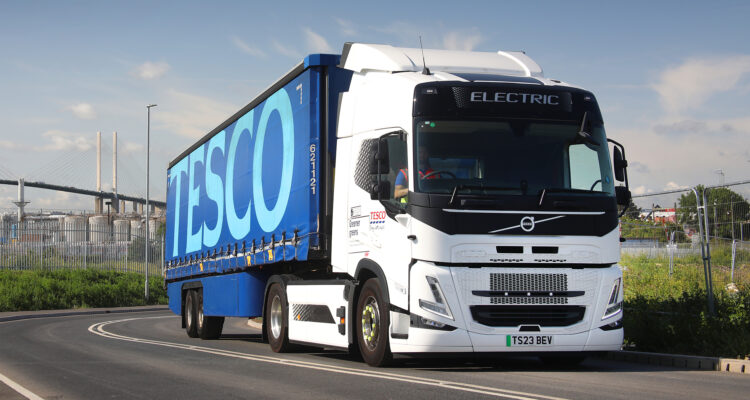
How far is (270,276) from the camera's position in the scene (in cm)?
1625

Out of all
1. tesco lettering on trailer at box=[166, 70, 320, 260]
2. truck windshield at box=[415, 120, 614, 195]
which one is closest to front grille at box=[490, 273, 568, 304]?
truck windshield at box=[415, 120, 614, 195]

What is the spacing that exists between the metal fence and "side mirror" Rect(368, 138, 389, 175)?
37477mm

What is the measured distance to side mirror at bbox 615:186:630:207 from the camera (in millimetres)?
11359

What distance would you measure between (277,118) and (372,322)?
486cm

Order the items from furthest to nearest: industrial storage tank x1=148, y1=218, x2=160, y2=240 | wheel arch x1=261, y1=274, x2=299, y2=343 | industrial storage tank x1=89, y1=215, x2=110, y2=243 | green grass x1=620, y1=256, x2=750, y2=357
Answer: industrial storage tank x1=148, y1=218, x2=160, y2=240
industrial storage tank x1=89, y1=215, x2=110, y2=243
wheel arch x1=261, y1=274, x2=299, y2=343
green grass x1=620, y1=256, x2=750, y2=357

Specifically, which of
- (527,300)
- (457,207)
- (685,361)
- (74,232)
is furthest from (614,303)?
(74,232)

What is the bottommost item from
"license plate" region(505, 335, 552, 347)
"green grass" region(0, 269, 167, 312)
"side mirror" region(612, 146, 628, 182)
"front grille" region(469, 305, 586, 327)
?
"green grass" region(0, 269, 167, 312)

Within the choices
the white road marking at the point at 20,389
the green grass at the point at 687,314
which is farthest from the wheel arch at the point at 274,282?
the green grass at the point at 687,314

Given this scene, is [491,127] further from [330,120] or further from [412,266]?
[330,120]

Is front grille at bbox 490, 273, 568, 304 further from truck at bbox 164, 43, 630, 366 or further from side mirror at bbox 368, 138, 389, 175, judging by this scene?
side mirror at bbox 368, 138, 389, 175

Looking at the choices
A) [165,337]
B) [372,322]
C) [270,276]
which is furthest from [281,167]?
[165,337]

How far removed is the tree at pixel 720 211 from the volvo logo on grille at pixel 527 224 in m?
3.61

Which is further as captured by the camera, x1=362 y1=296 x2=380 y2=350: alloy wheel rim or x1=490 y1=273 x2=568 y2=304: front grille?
x1=362 y1=296 x2=380 y2=350: alloy wheel rim

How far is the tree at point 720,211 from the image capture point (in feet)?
41.7
